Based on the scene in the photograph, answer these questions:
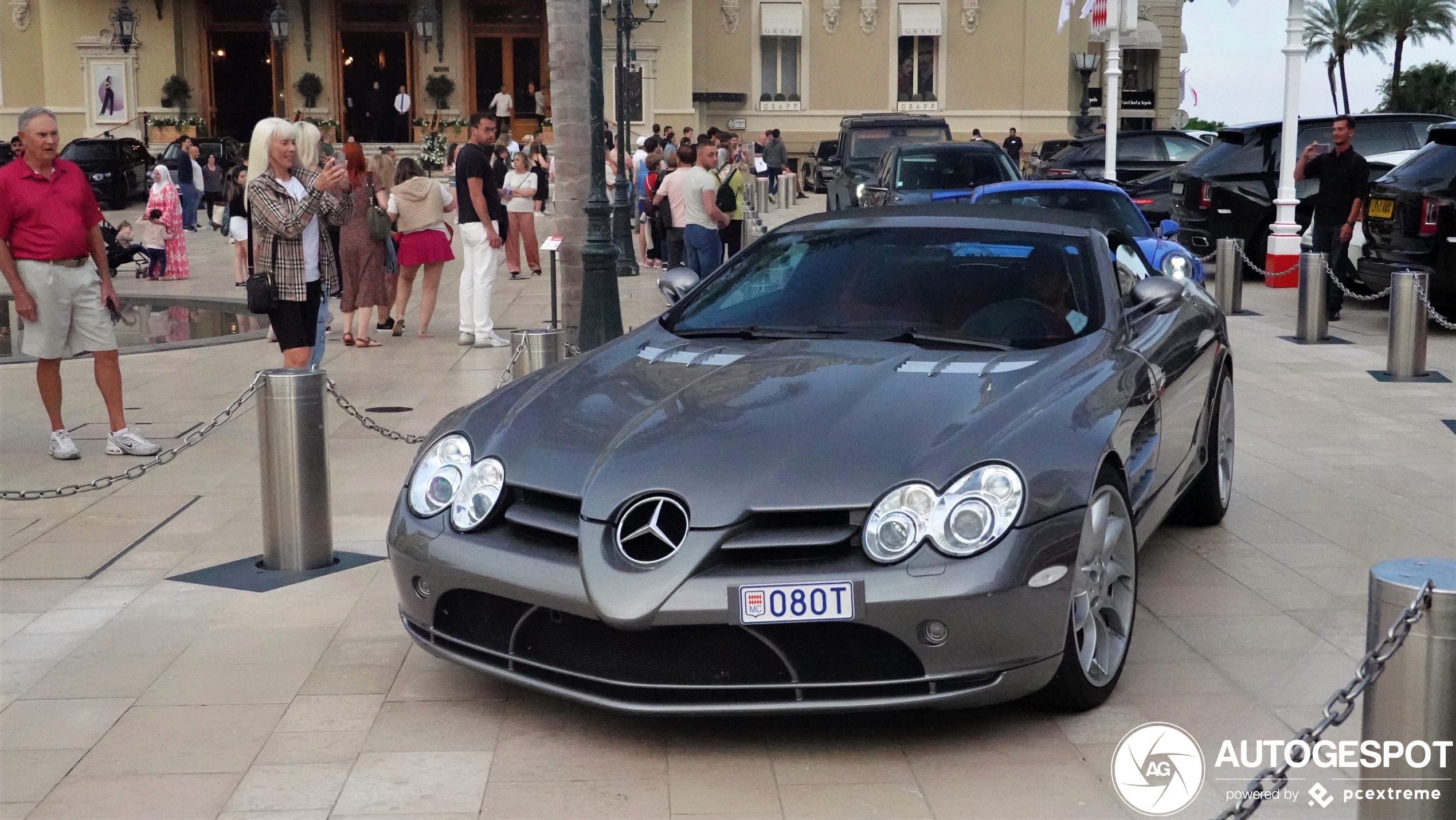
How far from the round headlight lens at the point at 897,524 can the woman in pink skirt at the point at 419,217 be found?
413 inches

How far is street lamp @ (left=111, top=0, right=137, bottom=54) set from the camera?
43844 millimetres

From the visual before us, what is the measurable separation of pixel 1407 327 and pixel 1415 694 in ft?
29.9

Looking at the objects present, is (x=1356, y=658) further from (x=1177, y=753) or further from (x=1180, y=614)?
(x=1177, y=753)

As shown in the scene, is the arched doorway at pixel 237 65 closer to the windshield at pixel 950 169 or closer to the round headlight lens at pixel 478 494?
the windshield at pixel 950 169

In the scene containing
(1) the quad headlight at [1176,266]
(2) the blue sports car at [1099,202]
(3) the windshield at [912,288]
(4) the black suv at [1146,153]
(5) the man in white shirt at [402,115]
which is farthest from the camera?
(5) the man in white shirt at [402,115]

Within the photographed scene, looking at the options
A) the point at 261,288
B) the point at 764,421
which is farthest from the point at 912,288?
the point at 261,288

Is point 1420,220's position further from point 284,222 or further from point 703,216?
point 284,222

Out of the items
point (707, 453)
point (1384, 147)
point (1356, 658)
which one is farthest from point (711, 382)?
point (1384, 147)

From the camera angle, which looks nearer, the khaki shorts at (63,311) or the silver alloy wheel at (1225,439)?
the silver alloy wheel at (1225,439)

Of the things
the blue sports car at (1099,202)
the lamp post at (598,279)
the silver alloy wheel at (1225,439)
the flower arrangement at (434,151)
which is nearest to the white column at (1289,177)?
the blue sports car at (1099,202)

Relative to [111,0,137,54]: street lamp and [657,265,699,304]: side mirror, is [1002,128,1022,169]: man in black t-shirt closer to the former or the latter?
[111,0,137,54]: street lamp

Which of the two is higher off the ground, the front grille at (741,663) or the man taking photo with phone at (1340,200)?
the man taking photo with phone at (1340,200)

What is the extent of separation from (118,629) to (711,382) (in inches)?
94.9

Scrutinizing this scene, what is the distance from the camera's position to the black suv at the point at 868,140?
2470 centimetres
